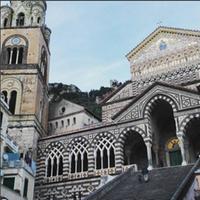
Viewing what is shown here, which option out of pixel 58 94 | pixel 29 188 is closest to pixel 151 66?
pixel 29 188

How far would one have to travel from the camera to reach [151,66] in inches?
1200

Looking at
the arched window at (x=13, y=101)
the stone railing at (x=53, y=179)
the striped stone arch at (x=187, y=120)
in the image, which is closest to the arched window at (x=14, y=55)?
the arched window at (x=13, y=101)

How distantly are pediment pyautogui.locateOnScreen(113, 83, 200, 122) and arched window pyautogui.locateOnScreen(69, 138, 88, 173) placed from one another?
115 inches

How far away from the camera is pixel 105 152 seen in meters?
24.2

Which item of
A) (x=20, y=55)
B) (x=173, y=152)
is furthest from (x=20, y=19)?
(x=173, y=152)

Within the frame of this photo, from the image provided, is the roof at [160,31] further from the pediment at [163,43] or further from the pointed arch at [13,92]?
the pointed arch at [13,92]

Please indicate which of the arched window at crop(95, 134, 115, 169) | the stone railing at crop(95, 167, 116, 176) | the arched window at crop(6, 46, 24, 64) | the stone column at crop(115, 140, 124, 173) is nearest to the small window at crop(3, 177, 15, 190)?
the stone railing at crop(95, 167, 116, 176)

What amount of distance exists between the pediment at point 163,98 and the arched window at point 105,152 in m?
1.55

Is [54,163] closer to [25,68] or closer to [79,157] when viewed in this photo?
[79,157]

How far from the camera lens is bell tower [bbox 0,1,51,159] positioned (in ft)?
92.9

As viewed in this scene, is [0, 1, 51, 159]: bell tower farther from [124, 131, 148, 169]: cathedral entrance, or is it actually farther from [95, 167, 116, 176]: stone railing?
[124, 131, 148, 169]: cathedral entrance

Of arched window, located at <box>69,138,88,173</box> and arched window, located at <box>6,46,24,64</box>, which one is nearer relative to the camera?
arched window, located at <box>69,138,88,173</box>

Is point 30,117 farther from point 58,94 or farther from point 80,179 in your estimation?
point 58,94

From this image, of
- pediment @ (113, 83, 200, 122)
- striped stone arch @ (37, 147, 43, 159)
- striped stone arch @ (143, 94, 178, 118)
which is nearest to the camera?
pediment @ (113, 83, 200, 122)
